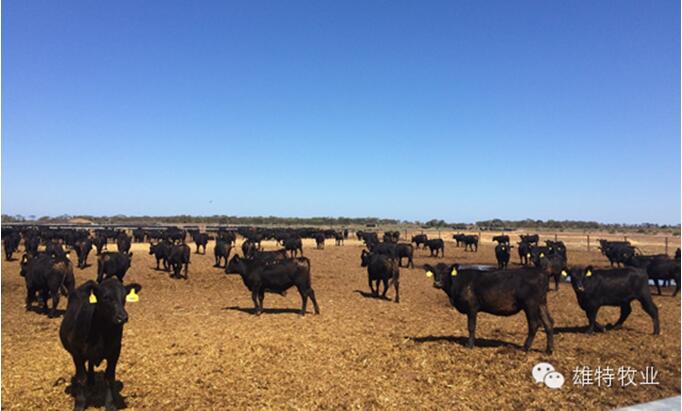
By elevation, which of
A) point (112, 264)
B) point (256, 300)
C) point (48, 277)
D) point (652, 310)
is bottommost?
point (256, 300)

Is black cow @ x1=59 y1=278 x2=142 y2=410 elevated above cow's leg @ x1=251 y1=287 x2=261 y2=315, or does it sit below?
above

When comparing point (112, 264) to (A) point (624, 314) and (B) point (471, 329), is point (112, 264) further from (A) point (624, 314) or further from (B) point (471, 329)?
(A) point (624, 314)

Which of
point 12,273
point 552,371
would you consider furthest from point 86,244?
point 552,371

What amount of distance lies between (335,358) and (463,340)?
3.48 meters

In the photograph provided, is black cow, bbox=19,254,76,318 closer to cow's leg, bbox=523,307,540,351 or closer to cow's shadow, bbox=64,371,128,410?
cow's shadow, bbox=64,371,128,410

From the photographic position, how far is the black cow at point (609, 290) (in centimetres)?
1248

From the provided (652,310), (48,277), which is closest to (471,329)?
(652,310)

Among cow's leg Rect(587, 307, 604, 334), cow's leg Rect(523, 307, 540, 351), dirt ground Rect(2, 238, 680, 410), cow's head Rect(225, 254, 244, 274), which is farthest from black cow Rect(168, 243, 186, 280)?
cow's leg Rect(587, 307, 604, 334)

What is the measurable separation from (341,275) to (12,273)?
1666 cm

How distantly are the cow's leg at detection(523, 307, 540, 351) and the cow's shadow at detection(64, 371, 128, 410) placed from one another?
7992 millimetres

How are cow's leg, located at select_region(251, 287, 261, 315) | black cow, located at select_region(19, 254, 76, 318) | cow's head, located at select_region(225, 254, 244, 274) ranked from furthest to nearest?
cow's head, located at select_region(225, 254, 244, 274), cow's leg, located at select_region(251, 287, 261, 315), black cow, located at select_region(19, 254, 76, 318)

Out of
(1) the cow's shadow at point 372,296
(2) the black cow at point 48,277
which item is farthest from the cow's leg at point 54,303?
(1) the cow's shadow at point 372,296

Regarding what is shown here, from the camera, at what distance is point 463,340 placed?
11.4 m

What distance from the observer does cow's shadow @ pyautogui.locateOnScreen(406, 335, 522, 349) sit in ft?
35.7
